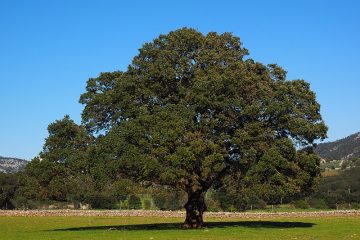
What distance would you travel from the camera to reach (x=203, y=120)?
3859 centimetres

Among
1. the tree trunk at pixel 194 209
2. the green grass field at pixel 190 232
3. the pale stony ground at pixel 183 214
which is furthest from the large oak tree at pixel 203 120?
the pale stony ground at pixel 183 214

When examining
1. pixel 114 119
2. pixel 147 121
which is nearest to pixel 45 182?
pixel 114 119

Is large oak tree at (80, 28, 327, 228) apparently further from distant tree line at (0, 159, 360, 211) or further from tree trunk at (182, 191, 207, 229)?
distant tree line at (0, 159, 360, 211)

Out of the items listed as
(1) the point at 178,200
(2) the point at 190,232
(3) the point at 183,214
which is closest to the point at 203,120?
(2) the point at 190,232

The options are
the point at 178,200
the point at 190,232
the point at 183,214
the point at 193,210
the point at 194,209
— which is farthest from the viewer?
the point at 178,200

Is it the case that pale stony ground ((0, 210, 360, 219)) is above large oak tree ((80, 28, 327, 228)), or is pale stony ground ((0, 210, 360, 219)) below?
below

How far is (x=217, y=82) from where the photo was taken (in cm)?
3862

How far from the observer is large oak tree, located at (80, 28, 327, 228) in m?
37.4

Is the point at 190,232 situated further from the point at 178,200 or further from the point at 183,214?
the point at 178,200

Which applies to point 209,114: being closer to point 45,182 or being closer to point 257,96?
point 257,96

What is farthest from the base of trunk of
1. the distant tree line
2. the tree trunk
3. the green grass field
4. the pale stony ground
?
the pale stony ground

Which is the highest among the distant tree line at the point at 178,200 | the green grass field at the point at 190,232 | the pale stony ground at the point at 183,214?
the distant tree line at the point at 178,200

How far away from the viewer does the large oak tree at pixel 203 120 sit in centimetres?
3744

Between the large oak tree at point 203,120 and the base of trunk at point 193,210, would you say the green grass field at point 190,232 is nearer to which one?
the base of trunk at point 193,210
